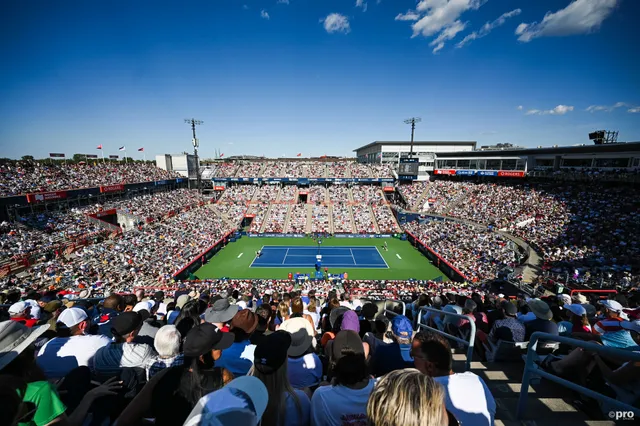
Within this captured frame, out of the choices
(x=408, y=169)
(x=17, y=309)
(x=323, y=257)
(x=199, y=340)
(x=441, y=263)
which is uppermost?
(x=408, y=169)

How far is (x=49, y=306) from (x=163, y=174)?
53575mm

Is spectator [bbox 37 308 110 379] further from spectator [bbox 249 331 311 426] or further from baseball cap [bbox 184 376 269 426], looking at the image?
baseball cap [bbox 184 376 269 426]

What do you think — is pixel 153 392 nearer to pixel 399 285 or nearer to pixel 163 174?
pixel 399 285

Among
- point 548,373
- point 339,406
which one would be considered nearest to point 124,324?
point 339,406

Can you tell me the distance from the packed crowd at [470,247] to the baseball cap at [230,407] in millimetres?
24838

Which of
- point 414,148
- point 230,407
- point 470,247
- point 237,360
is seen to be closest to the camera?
point 230,407

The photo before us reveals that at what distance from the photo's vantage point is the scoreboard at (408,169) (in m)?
55.6

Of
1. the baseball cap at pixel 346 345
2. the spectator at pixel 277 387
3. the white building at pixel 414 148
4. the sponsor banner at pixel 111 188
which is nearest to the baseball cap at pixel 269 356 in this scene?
the spectator at pixel 277 387

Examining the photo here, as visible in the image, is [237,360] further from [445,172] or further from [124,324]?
[445,172]

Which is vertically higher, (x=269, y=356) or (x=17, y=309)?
(x=269, y=356)

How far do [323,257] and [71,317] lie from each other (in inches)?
1085

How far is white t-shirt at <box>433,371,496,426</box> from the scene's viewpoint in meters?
2.34

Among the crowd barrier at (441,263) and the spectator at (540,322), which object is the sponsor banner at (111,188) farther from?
the spectator at (540,322)

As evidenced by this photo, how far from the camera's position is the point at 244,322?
168 inches
